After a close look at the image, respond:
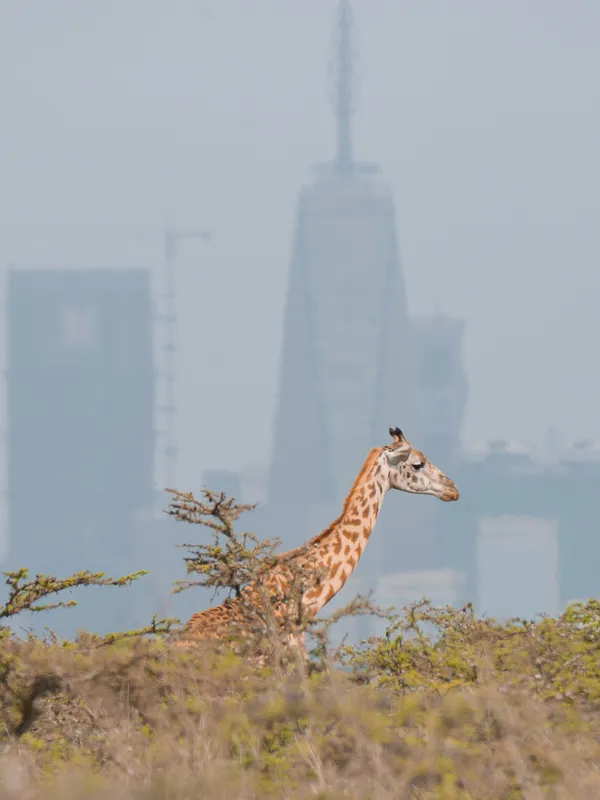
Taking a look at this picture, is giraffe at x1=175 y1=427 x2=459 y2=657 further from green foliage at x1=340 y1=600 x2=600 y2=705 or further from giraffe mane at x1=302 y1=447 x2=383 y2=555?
green foliage at x1=340 y1=600 x2=600 y2=705

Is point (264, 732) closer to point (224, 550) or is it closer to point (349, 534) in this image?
point (224, 550)

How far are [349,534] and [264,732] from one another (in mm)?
7646

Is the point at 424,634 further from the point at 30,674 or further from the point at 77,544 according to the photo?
the point at 77,544

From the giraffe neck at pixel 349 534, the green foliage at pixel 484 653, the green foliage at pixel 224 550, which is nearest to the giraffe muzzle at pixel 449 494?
the giraffe neck at pixel 349 534

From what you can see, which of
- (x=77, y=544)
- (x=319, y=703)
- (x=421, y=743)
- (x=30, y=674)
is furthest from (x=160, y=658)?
(x=77, y=544)

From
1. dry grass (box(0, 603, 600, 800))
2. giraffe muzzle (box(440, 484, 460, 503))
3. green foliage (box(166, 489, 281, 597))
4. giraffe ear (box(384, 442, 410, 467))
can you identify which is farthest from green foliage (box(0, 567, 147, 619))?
giraffe muzzle (box(440, 484, 460, 503))

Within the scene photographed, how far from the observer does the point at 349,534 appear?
52.5 ft

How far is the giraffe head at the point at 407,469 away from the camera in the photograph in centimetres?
1705

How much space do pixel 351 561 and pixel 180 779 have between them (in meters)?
9.07

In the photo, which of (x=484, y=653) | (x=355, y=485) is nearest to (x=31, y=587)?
(x=355, y=485)

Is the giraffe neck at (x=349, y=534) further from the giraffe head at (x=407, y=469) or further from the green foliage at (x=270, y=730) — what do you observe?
the green foliage at (x=270, y=730)

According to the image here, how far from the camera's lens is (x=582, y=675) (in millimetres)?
12203

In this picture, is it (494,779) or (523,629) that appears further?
(523,629)

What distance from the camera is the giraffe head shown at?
55.9ft
